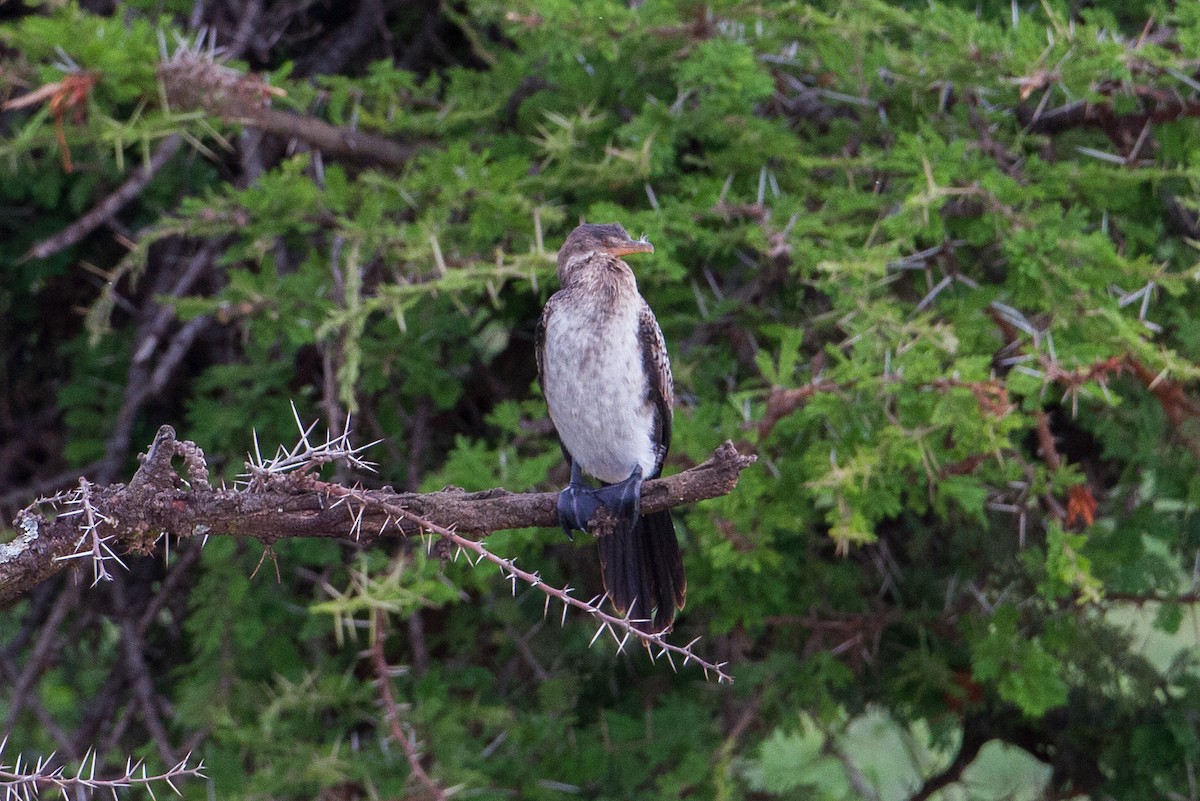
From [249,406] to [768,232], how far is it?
1743mm

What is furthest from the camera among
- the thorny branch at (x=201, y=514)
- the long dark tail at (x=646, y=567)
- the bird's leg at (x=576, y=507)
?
the long dark tail at (x=646, y=567)

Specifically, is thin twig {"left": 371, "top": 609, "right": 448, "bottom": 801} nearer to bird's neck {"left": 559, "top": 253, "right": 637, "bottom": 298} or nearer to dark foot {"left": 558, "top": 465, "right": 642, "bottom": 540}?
dark foot {"left": 558, "top": 465, "right": 642, "bottom": 540}

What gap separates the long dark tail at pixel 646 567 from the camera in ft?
9.73

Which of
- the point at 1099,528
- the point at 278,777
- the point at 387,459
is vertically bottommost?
the point at 278,777

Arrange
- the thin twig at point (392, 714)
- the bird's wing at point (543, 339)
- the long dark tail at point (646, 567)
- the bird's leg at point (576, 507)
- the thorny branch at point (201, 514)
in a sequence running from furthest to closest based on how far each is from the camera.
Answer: the bird's wing at point (543, 339), the thin twig at point (392, 714), the long dark tail at point (646, 567), the bird's leg at point (576, 507), the thorny branch at point (201, 514)

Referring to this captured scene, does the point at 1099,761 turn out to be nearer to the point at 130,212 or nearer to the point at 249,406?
the point at 249,406

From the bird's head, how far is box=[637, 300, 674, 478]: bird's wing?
0.17 metres

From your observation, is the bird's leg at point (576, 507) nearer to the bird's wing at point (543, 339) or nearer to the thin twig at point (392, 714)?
the bird's wing at point (543, 339)

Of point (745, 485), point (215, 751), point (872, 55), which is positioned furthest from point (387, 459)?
point (872, 55)

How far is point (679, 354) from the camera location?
12.6ft

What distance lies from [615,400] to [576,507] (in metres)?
0.35

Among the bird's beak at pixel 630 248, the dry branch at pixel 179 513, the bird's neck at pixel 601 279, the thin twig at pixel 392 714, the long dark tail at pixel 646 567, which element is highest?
the dry branch at pixel 179 513

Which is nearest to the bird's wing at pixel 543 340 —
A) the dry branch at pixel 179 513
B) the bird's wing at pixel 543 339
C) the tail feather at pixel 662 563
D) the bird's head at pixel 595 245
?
the bird's wing at pixel 543 339

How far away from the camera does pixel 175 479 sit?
2057 mm
